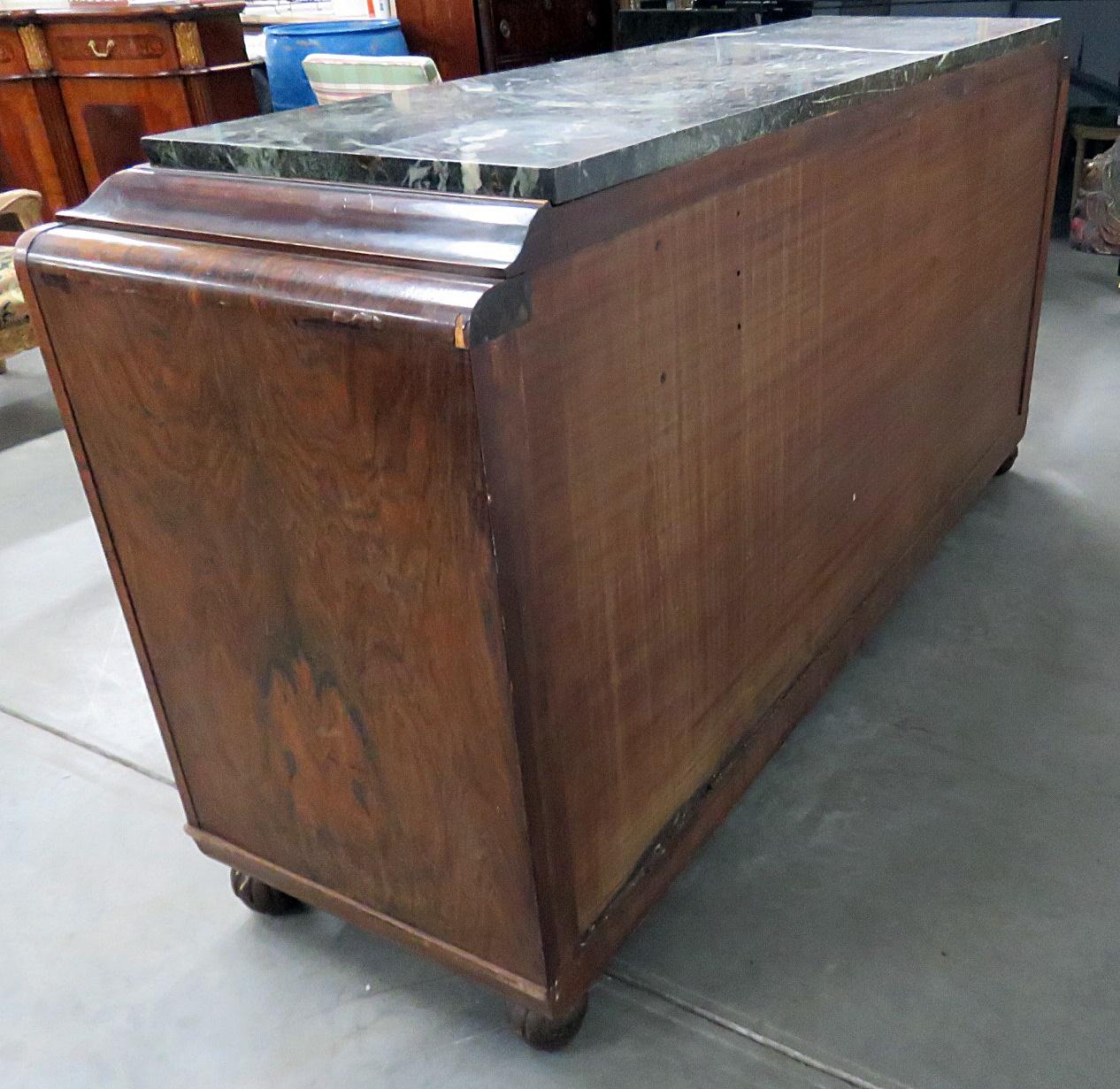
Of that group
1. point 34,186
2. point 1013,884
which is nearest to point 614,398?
point 1013,884

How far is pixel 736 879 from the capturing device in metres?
1.44

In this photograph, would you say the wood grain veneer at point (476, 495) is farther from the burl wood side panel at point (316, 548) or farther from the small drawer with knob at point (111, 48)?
Result: the small drawer with knob at point (111, 48)

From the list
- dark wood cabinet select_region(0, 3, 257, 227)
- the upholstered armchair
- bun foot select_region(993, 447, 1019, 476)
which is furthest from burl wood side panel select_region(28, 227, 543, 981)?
dark wood cabinet select_region(0, 3, 257, 227)

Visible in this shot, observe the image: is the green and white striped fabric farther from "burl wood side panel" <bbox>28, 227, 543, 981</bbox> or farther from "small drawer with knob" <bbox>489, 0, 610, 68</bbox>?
"burl wood side panel" <bbox>28, 227, 543, 981</bbox>

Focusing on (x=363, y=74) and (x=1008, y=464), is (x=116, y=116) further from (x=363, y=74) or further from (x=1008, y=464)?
(x=1008, y=464)

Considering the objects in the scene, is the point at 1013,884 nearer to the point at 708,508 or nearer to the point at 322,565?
the point at 708,508

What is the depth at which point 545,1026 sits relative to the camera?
3.94 ft

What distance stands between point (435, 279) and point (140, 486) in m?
0.46

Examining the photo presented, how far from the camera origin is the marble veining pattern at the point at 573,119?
94cm

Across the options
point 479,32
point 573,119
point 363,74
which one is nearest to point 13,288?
point 363,74

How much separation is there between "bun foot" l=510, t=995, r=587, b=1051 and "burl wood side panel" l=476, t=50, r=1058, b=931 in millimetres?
111

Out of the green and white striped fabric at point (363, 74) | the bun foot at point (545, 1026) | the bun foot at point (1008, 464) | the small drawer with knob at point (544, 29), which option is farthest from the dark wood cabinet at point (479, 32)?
the bun foot at point (545, 1026)

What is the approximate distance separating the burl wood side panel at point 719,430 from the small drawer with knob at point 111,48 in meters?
3.60

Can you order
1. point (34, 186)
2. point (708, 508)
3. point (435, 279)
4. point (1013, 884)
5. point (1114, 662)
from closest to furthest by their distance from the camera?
point (435, 279)
point (708, 508)
point (1013, 884)
point (1114, 662)
point (34, 186)
